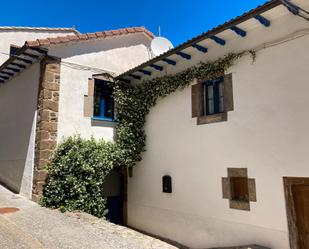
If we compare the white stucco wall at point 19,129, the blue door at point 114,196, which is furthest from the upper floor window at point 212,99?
the white stucco wall at point 19,129

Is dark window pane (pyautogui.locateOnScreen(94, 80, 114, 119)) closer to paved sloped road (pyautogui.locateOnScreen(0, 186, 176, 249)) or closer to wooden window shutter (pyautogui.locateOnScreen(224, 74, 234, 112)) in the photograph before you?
paved sloped road (pyautogui.locateOnScreen(0, 186, 176, 249))

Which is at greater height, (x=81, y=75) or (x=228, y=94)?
(x=81, y=75)

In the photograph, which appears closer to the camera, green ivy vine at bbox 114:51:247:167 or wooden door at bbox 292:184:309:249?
wooden door at bbox 292:184:309:249

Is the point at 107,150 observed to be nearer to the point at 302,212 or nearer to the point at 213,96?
the point at 213,96

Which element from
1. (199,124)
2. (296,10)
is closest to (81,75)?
(199,124)

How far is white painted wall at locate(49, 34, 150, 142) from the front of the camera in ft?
27.1

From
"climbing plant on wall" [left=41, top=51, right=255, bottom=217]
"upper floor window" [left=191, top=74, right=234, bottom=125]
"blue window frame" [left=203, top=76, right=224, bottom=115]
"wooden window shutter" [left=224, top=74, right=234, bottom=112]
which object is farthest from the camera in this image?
"climbing plant on wall" [left=41, top=51, right=255, bottom=217]

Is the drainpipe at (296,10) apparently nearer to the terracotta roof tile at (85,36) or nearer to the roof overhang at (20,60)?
the terracotta roof tile at (85,36)

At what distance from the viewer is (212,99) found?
7160 mm

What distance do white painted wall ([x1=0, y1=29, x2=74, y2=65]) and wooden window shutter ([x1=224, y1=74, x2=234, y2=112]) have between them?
37.6ft

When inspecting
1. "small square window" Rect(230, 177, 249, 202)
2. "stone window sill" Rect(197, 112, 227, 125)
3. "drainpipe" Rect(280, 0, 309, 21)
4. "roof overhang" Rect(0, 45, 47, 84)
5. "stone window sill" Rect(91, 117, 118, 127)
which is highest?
"roof overhang" Rect(0, 45, 47, 84)

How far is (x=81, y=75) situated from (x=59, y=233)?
16.8ft

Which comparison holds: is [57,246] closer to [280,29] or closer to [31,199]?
[31,199]

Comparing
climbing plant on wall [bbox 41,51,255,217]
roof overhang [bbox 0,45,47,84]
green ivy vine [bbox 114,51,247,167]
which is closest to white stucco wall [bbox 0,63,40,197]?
roof overhang [bbox 0,45,47,84]
